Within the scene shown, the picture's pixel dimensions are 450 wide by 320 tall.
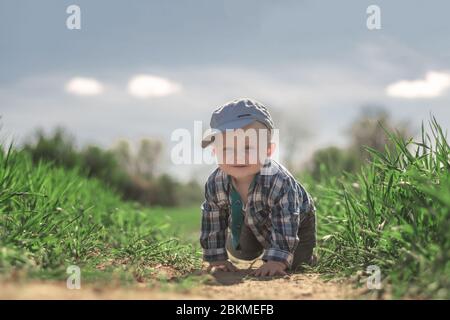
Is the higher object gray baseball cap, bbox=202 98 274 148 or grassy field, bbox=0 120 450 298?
gray baseball cap, bbox=202 98 274 148

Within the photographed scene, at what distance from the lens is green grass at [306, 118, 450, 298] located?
88.0 inches

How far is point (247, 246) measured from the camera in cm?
387

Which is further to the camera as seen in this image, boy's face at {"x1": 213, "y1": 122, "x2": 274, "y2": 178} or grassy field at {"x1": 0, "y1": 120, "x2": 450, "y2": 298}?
boy's face at {"x1": 213, "y1": 122, "x2": 274, "y2": 178}

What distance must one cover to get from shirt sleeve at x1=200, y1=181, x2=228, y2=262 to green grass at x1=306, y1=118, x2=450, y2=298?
737 millimetres

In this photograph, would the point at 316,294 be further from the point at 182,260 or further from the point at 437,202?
the point at 182,260

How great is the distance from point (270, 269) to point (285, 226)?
0.33 meters

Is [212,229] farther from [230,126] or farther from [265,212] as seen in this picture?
[230,126]

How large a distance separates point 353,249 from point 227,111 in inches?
45.4

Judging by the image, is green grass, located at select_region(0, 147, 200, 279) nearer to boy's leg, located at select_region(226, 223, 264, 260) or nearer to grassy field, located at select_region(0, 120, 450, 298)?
grassy field, located at select_region(0, 120, 450, 298)

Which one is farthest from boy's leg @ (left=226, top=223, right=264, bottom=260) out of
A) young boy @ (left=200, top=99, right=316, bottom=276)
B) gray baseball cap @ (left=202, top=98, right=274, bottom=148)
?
gray baseball cap @ (left=202, top=98, right=274, bottom=148)

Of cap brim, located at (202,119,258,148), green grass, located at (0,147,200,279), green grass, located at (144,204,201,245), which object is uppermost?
cap brim, located at (202,119,258,148)

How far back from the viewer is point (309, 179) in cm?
605

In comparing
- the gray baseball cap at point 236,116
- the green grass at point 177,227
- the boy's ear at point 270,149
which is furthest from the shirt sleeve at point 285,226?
the green grass at point 177,227

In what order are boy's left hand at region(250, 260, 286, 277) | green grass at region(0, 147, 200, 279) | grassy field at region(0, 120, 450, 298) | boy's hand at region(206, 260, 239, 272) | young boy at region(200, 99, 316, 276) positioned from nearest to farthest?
1. grassy field at region(0, 120, 450, 298)
2. green grass at region(0, 147, 200, 279)
3. boy's left hand at region(250, 260, 286, 277)
4. young boy at region(200, 99, 316, 276)
5. boy's hand at region(206, 260, 239, 272)
